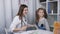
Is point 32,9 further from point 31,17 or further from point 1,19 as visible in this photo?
Result: point 1,19

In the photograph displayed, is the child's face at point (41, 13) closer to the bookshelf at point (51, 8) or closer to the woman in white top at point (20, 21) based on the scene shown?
the bookshelf at point (51, 8)

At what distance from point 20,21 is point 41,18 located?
1.40 feet

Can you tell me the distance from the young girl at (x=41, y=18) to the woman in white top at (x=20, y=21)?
0.24 meters

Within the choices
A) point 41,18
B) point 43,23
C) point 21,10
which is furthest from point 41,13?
point 21,10

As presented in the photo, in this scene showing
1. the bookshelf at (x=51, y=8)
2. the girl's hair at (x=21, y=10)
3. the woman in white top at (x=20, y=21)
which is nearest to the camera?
the woman in white top at (x=20, y=21)

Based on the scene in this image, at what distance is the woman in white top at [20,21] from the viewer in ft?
6.79

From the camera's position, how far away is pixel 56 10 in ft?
7.81

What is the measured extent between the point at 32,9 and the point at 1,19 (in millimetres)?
651

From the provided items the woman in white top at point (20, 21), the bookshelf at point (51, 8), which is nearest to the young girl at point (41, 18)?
the bookshelf at point (51, 8)

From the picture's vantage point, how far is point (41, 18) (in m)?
2.31

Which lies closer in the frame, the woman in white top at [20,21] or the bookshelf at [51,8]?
the woman in white top at [20,21]

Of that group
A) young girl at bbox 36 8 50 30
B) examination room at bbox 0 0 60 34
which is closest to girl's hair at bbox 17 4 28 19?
examination room at bbox 0 0 60 34

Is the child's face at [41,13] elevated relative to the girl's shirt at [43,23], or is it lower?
elevated

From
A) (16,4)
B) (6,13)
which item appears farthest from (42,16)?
(6,13)
